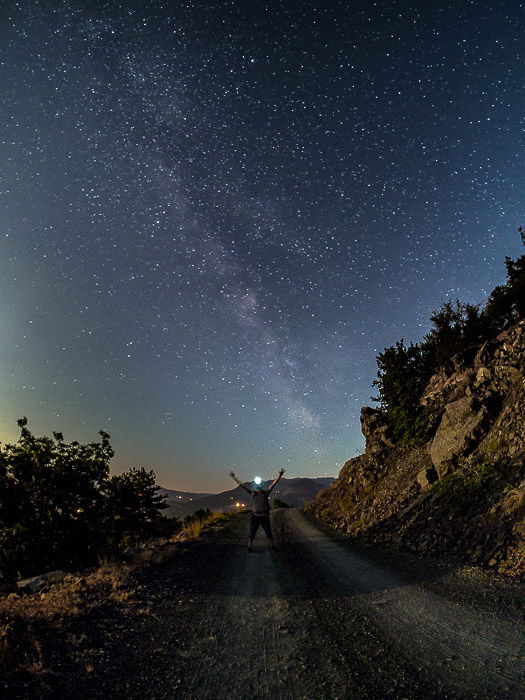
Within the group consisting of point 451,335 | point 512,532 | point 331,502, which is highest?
point 451,335

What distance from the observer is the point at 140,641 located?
4.56m

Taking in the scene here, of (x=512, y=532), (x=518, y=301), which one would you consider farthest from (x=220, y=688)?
(x=518, y=301)

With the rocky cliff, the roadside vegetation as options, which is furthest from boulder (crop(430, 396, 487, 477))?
the roadside vegetation

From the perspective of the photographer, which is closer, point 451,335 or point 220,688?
point 220,688

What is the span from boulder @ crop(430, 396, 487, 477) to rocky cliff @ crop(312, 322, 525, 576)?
0.04 metres

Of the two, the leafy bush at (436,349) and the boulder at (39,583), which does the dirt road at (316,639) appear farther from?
the leafy bush at (436,349)

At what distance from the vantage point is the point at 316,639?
14.5 ft

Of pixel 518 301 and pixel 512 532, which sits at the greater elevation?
pixel 518 301

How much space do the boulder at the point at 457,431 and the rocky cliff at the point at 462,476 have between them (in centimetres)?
4

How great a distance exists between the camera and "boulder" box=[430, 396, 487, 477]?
41.4 ft

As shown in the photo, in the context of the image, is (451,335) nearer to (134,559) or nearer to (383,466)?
(383,466)

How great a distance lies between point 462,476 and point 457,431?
2.61 metres

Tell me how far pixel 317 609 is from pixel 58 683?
3690mm

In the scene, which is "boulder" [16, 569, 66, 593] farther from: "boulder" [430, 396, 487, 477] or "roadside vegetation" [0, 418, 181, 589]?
"boulder" [430, 396, 487, 477]
